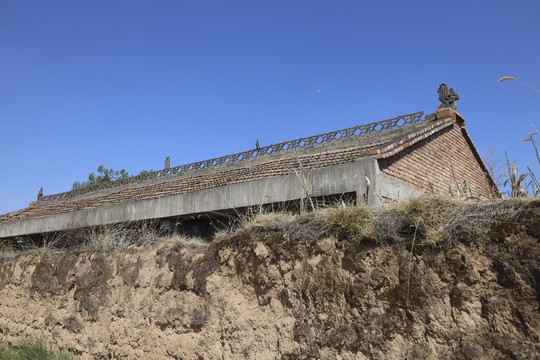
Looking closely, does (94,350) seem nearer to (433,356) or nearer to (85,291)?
(85,291)

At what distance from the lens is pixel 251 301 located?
4723 mm

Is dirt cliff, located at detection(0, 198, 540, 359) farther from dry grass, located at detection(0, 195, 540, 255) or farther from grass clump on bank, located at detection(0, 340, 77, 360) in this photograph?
grass clump on bank, located at detection(0, 340, 77, 360)

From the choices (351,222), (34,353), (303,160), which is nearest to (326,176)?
(303,160)

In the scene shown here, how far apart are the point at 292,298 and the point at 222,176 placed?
806 cm

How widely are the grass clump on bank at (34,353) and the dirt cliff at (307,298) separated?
0.45 feet

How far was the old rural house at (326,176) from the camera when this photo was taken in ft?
27.7

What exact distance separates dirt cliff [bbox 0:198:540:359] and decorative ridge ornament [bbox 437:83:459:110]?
382 inches

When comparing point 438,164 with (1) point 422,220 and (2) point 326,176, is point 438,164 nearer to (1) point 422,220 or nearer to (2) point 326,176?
(2) point 326,176

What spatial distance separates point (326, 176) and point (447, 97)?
630cm

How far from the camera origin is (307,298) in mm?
4289

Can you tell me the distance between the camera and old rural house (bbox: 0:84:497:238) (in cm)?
844

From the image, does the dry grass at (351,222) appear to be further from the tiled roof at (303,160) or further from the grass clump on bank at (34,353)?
the grass clump on bank at (34,353)

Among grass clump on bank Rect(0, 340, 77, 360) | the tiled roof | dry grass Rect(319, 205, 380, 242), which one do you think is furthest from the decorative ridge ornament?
grass clump on bank Rect(0, 340, 77, 360)

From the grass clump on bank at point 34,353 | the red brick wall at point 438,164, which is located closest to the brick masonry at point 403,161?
the red brick wall at point 438,164
